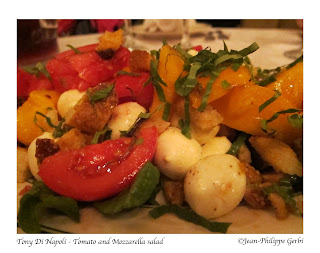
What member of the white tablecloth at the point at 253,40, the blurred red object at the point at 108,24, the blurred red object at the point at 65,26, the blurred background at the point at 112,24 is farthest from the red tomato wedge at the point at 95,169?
the blurred red object at the point at 65,26

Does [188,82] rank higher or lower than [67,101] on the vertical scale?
higher

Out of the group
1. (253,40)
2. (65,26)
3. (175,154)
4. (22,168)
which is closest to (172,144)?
(175,154)

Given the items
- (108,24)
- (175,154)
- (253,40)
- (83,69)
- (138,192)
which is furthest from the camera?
(108,24)

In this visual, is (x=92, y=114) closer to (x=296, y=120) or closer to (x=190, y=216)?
(x=190, y=216)

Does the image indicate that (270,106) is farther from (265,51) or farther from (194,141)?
(265,51)

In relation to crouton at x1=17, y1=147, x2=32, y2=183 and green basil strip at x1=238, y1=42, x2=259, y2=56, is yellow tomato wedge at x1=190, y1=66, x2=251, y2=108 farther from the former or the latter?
crouton at x1=17, y1=147, x2=32, y2=183

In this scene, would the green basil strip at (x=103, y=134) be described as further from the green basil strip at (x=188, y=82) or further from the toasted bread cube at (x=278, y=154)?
the toasted bread cube at (x=278, y=154)
